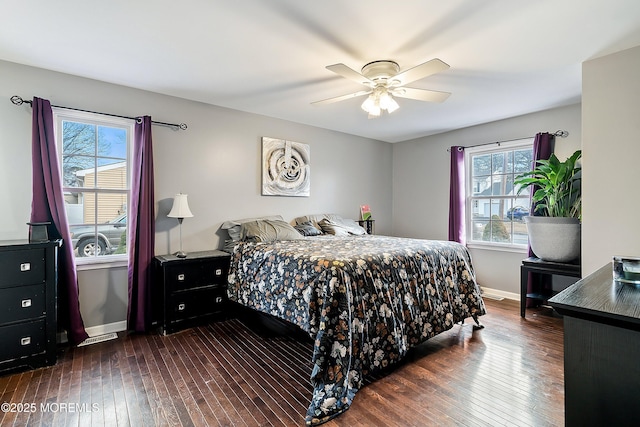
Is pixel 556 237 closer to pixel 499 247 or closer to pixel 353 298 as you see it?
pixel 499 247

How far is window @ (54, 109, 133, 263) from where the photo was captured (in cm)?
294

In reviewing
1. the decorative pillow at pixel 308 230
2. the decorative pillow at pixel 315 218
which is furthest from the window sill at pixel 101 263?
the decorative pillow at pixel 315 218

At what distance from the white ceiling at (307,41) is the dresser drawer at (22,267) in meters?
1.57

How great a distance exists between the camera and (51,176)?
8.77 ft

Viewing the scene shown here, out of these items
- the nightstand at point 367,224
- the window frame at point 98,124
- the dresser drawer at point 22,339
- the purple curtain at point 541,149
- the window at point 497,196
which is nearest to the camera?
the dresser drawer at point 22,339

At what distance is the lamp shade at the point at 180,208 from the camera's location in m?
3.25

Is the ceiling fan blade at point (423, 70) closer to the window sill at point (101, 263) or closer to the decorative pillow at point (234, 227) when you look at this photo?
the decorative pillow at point (234, 227)

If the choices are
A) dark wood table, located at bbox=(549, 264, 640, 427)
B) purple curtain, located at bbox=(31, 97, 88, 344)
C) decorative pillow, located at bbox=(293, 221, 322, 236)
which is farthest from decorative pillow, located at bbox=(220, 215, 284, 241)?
dark wood table, located at bbox=(549, 264, 640, 427)

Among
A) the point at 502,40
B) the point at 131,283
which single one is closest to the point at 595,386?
the point at 502,40

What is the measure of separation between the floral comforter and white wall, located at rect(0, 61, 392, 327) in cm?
98

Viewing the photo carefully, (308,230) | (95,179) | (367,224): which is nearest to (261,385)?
(308,230)

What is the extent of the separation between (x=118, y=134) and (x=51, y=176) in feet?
2.47

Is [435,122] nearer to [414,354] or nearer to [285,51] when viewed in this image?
[285,51]

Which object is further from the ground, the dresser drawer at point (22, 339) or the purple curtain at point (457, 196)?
the purple curtain at point (457, 196)
